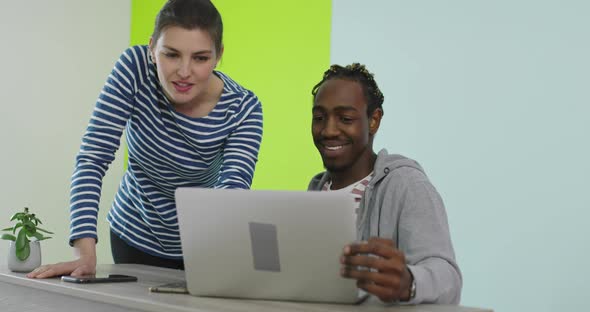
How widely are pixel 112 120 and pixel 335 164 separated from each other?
1.83 ft

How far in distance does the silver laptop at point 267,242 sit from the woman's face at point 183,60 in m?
0.49

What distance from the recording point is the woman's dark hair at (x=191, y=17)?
1719 millimetres

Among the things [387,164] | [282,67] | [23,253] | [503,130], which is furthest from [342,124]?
[282,67]

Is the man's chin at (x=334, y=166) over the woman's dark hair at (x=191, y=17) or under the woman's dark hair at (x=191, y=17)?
under

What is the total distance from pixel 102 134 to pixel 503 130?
1.73m

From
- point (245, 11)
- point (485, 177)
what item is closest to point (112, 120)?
point (485, 177)

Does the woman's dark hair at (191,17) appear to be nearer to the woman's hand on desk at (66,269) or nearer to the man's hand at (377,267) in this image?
the woman's hand on desk at (66,269)

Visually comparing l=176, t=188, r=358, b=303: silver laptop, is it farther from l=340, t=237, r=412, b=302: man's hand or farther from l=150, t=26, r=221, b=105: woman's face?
l=150, t=26, r=221, b=105: woman's face

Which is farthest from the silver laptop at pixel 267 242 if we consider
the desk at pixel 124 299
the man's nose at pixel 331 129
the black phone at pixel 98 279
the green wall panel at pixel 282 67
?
the green wall panel at pixel 282 67

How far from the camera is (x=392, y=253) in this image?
3.96 feet

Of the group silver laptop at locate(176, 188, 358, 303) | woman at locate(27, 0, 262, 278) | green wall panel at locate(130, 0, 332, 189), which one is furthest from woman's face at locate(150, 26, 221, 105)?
green wall panel at locate(130, 0, 332, 189)

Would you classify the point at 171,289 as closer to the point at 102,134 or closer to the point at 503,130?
the point at 102,134

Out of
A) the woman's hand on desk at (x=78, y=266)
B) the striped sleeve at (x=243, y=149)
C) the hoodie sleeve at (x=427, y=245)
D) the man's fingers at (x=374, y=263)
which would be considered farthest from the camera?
the striped sleeve at (x=243, y=149)

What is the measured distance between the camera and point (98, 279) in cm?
154
